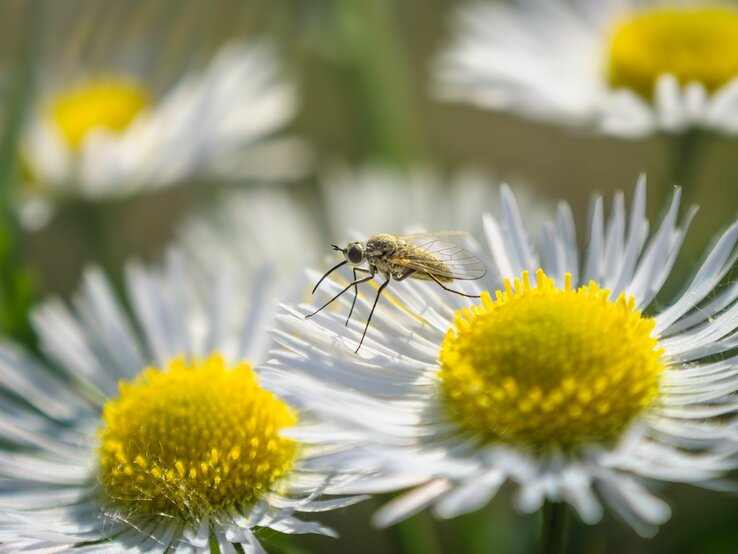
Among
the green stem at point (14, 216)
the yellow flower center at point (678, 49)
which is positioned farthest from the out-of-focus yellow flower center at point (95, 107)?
the yellow flower center at point (678, 49)

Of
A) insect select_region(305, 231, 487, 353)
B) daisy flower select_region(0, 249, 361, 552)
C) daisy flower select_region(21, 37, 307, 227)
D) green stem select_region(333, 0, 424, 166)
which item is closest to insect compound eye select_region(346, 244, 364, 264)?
insect select_region(305, 231, 487, 353)

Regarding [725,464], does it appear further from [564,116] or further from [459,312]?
[564,116]

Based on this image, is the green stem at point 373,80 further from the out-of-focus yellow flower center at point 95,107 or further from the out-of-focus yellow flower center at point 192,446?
the out-of-focus yellow flower center at point 192,446

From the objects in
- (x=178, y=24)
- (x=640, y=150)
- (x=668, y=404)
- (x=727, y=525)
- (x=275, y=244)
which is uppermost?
(x=640, y=150)

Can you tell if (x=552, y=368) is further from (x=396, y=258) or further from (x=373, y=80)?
(x=373, y=80)

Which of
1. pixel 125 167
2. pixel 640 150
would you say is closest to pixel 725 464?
pixel 125 167

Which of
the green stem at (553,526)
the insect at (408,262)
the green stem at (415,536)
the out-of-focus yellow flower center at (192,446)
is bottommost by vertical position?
the green stem at (553,526)

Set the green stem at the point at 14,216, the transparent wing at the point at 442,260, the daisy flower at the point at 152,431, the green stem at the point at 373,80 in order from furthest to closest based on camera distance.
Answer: the green stem at the point at 373,80
the green stem at the point at 14,216
the transparent wing at the point at 442,260
the daisy flower at the point at 152,431

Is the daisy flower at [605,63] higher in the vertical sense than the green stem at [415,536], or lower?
higher

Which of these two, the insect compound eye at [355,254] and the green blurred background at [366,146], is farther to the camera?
the green blurred background at [366,146]
